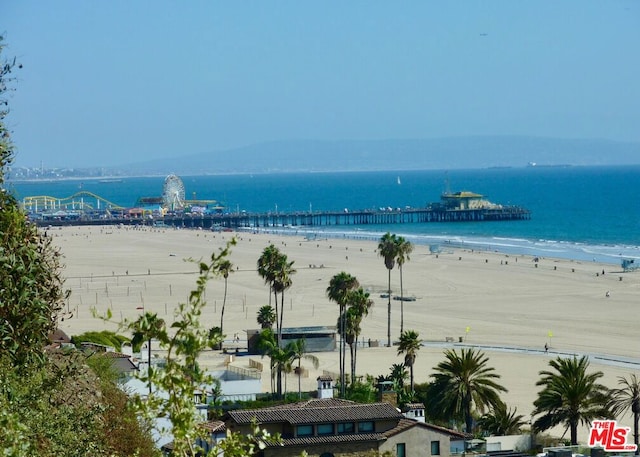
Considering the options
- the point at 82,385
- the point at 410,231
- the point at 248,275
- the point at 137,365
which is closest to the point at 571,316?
the point at 248,275

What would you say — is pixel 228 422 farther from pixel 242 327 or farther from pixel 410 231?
pixel 410 231

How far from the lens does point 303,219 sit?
15925 centimetres

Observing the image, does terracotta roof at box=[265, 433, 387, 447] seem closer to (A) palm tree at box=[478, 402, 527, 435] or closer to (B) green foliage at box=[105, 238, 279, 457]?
(A) palm tree at box=[478, 402, 527, 435]

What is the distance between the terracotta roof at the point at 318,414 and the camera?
71.6 ft

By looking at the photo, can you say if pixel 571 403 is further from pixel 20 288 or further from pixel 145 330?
pixel 145 330

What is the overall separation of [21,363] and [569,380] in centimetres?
1572

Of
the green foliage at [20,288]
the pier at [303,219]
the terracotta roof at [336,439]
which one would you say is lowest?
the terracotta roof at [336,439]

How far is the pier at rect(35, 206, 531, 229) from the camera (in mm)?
154250

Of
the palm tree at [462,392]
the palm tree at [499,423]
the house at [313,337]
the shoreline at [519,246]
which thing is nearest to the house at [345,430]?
the palm tree at [499,423]

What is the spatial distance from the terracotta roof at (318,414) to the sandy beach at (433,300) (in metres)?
10.4

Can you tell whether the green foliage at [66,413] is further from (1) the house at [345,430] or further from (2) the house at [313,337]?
(2) the house at [313,337]

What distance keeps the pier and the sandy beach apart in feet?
150

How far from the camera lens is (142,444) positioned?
16312mm

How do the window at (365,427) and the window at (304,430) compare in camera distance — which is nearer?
the window at (304,430)
